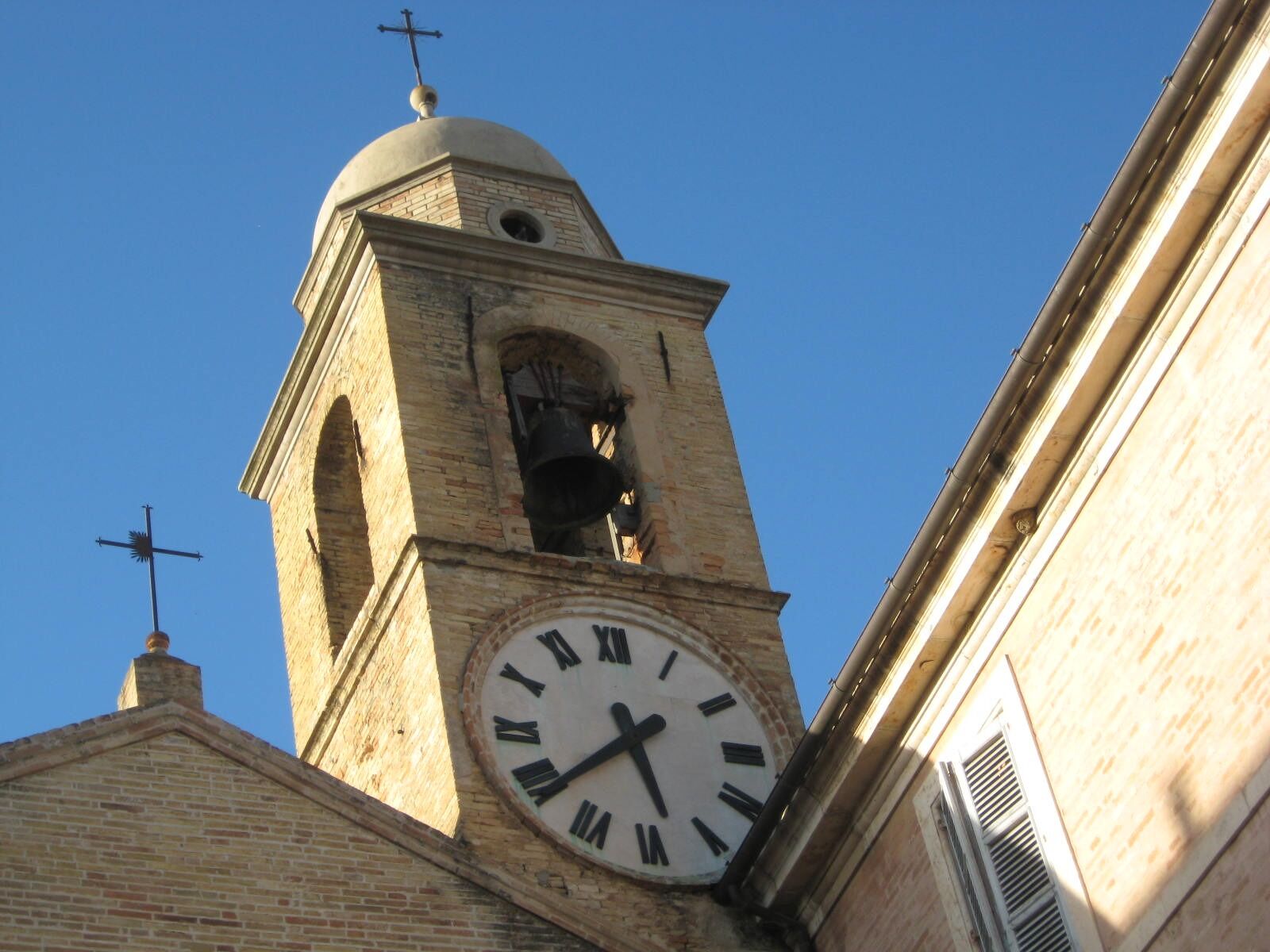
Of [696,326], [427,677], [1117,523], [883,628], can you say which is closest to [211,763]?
[427,677]

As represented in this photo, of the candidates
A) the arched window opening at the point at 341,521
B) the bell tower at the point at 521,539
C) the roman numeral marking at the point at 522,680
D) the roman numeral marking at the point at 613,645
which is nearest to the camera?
the bell tower at the point at 521,539

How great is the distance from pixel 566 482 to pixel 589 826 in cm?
337

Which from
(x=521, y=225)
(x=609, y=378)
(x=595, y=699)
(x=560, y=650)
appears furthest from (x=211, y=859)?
(x=521, y=225)

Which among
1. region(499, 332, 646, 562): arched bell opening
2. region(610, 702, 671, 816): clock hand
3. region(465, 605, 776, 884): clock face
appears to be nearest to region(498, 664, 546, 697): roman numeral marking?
region(465, 605, 776, 884): clock face

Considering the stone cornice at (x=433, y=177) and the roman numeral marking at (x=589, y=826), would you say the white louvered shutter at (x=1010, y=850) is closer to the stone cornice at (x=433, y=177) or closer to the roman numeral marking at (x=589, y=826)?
the roman numeral marking at (x=589, y=826)

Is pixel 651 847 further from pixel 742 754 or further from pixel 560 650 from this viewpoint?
pixel 560 650

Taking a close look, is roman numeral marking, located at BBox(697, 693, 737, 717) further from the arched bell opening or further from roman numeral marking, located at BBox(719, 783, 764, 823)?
the arched bell opening

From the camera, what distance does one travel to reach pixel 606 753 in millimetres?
16500

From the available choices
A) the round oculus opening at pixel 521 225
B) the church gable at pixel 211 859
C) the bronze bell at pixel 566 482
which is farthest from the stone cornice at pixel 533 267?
the church gable at pixel 211 859

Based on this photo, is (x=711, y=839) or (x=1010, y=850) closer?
(x=1010, y=850)

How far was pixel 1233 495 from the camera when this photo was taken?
36.8 ft

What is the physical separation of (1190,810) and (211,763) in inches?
229

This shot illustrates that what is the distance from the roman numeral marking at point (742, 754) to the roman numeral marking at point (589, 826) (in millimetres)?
1091

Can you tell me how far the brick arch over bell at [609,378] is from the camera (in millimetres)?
18031
